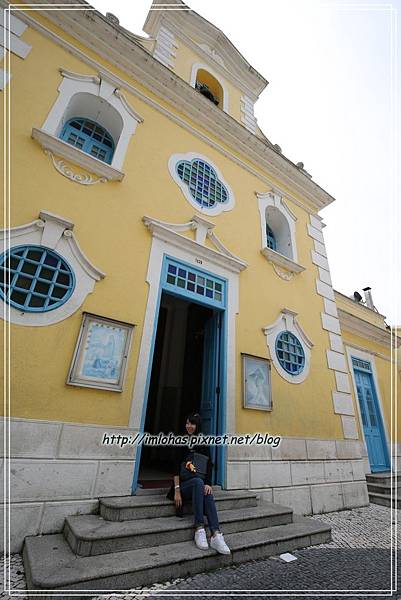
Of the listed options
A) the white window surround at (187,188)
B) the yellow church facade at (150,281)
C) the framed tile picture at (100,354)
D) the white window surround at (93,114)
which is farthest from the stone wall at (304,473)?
the white window surround at (93,114)

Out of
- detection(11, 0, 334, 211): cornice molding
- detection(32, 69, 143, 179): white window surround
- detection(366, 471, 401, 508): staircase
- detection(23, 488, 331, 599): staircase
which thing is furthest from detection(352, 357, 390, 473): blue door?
detection(32, 69, 143, 179): white window surround

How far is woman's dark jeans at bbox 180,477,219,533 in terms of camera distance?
9.28 feet

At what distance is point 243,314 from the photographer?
5.46 m

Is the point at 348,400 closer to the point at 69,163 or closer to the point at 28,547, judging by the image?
the point at 28,547

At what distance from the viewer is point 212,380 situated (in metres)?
4.93

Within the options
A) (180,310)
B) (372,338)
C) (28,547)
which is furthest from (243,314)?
(372,338)

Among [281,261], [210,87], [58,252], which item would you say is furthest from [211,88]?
[58,252]

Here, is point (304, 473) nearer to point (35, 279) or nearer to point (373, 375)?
point (35, 279)

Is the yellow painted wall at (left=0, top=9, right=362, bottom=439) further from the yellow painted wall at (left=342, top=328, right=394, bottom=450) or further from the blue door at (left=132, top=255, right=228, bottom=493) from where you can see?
the yellow painted wall at (left=342, top=328, right=394, bottom=450)

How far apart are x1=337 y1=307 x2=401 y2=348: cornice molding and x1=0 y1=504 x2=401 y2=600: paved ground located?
6617 mm

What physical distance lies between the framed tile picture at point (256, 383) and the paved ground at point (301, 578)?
199 centimetres

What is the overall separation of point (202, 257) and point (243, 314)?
53.6 inches

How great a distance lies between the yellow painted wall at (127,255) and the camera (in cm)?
331

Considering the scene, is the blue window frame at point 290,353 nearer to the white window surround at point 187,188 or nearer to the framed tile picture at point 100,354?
the white window surround at point 187,188
